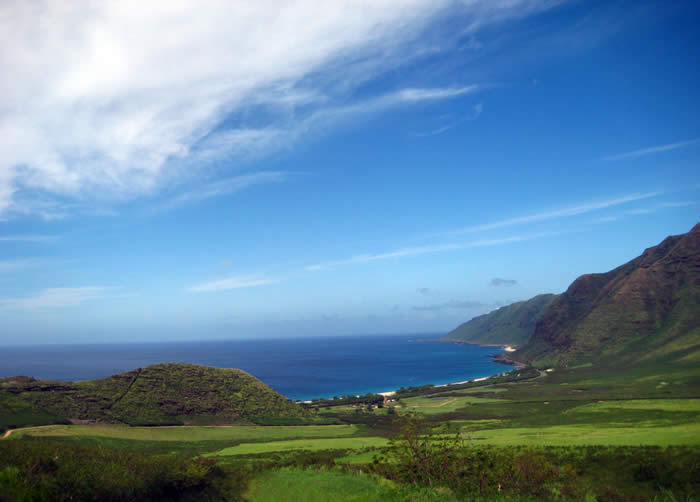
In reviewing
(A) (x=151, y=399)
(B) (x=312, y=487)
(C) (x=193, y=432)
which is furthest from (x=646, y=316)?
(B) (x=312, y=487)

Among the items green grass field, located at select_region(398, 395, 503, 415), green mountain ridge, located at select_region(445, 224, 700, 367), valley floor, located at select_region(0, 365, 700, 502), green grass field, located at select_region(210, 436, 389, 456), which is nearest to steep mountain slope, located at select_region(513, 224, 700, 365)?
green mountain ridge, located at select_region(445, 224, 700, 367)

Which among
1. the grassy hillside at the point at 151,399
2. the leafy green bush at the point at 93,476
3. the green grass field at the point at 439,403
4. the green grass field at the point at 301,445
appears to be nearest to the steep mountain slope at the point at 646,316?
the green grass field at the point at 439,403

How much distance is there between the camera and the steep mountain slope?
434 ft

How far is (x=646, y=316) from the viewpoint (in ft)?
486

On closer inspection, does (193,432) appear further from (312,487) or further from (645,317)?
(645,317)

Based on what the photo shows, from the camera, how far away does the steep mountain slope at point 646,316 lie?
13225 centimetres

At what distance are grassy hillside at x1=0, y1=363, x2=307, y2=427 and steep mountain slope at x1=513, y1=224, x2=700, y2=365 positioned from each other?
114 meters

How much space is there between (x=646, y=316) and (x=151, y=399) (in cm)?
15512

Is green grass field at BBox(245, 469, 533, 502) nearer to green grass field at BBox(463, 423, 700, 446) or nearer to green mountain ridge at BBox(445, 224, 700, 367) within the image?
green grass field at BBox(463, 423, 700, 446)

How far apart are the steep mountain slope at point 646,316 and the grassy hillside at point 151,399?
114 meters

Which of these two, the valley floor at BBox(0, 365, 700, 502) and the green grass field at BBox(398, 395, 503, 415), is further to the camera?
the green grass field at BBox(398, 395, 503, 415)

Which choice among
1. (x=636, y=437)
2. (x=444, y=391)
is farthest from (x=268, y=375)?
(x=636, y=437)

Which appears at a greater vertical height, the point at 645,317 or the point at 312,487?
the point at 312,487

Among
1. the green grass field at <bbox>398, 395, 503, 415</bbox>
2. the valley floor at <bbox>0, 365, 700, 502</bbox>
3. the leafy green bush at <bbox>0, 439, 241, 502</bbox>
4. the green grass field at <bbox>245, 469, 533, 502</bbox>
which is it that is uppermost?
the leafy green bush at <bbox>0, 439, 241, 502</bbox>
